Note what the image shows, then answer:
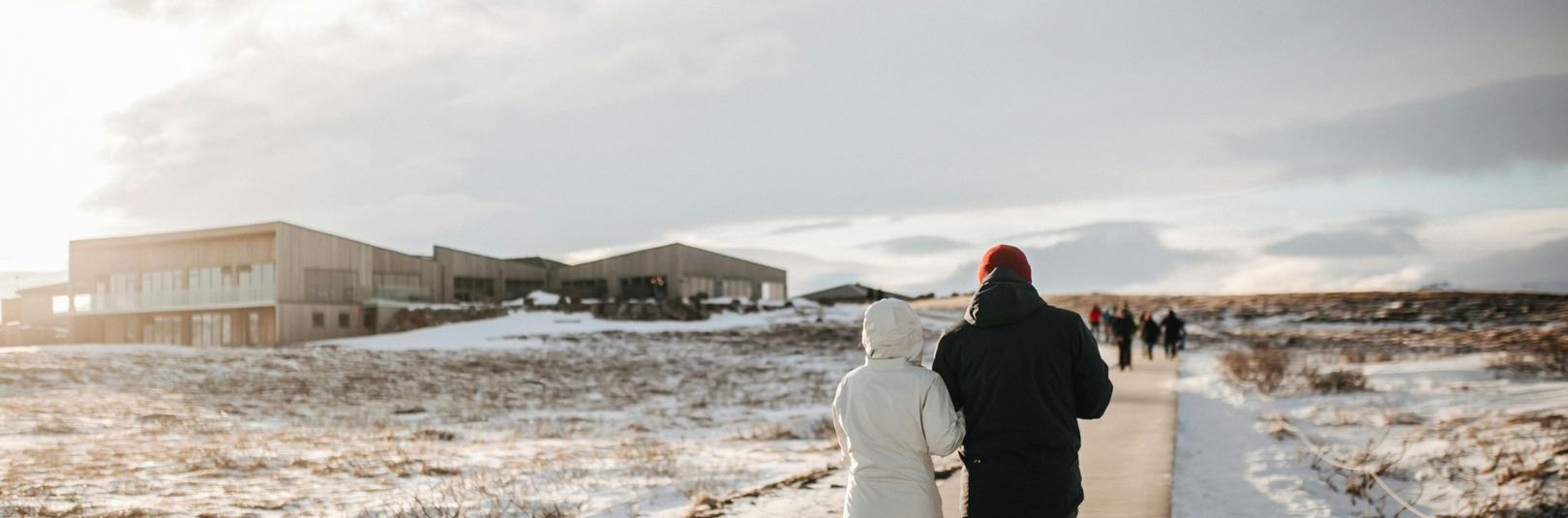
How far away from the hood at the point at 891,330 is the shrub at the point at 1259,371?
1468 centimetres

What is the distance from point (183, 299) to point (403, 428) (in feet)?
119

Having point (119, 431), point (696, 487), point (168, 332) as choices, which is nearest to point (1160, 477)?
point (696, 487)

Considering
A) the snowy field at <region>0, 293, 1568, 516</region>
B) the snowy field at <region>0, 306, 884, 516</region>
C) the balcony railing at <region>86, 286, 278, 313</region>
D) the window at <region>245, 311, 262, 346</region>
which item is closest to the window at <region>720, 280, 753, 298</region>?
the window at <region>245, 311, 262, 346</region>

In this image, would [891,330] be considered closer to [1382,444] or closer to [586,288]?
[1382,444]

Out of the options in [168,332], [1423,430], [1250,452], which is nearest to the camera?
[1250,452]

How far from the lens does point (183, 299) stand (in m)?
44.6

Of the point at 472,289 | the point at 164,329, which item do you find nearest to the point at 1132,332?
the point at 472,289

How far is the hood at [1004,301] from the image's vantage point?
3.97m

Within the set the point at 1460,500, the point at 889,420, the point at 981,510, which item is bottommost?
the point at 1460,500

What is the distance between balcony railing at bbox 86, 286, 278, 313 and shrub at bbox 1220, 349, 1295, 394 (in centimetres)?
3783

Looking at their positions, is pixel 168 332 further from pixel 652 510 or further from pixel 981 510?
pixel 981 510

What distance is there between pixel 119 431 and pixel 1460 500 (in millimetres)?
16781

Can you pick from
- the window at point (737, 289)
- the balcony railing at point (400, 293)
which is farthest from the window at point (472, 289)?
the window at point (737, 289)

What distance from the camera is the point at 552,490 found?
30.5 feet
